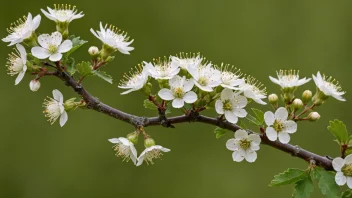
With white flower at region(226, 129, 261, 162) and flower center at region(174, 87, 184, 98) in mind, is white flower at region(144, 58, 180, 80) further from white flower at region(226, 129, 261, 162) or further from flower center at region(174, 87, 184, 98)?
white flower at region(226, 129, 261, 162)

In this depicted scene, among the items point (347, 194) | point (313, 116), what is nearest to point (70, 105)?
point (313, 116)

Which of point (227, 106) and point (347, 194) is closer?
point (227, 106)

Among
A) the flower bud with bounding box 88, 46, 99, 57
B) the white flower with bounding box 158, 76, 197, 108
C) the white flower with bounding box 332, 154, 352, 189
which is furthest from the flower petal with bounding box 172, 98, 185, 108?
the white flower with bounding box 332, 154, 352, 189

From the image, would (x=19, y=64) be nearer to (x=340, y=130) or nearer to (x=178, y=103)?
(x=178, y=103)

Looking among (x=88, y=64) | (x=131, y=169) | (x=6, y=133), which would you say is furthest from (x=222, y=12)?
(x=88, y=64)

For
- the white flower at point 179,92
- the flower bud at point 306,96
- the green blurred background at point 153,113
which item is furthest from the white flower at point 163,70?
the green blurred background at point 153,113

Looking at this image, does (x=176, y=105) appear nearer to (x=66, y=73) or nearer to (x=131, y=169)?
(x=66, y=73)
